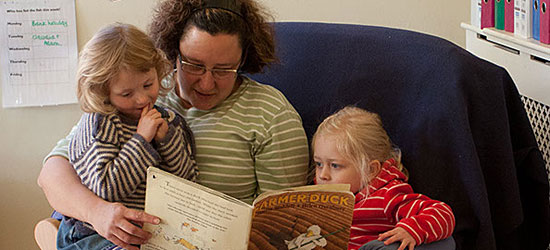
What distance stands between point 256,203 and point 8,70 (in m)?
1.50

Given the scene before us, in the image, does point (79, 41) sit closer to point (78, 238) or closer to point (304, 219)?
point (78, 238)

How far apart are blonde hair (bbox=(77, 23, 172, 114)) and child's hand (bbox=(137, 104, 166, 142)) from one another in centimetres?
7

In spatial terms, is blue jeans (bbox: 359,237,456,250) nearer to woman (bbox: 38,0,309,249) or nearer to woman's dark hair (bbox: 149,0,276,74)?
woman (bbox: 38,0,309,249)

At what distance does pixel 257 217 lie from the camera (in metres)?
1.33

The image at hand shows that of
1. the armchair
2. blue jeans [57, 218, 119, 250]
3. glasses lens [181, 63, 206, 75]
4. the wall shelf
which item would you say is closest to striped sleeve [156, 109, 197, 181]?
glasses lens [181, 63, 206, 75]

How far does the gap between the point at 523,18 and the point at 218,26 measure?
85 centimetres

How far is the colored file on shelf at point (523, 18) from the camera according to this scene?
6.02ft

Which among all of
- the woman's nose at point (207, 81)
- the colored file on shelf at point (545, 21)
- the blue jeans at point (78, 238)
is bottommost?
the blue jeans at point (78, 238)

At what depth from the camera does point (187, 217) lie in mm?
1323

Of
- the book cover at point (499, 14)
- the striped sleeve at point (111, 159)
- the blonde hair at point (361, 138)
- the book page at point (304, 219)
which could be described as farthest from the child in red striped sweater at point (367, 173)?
the book cover at point (499, 14)

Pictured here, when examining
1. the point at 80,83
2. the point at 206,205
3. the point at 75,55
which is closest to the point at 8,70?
the point at 75,55

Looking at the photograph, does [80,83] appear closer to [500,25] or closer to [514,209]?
[514,209]

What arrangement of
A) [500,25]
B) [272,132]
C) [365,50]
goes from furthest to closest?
[500,25], [365,50], [272,132]

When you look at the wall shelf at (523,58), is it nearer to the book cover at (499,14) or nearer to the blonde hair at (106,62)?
the book cover at (499,14)
